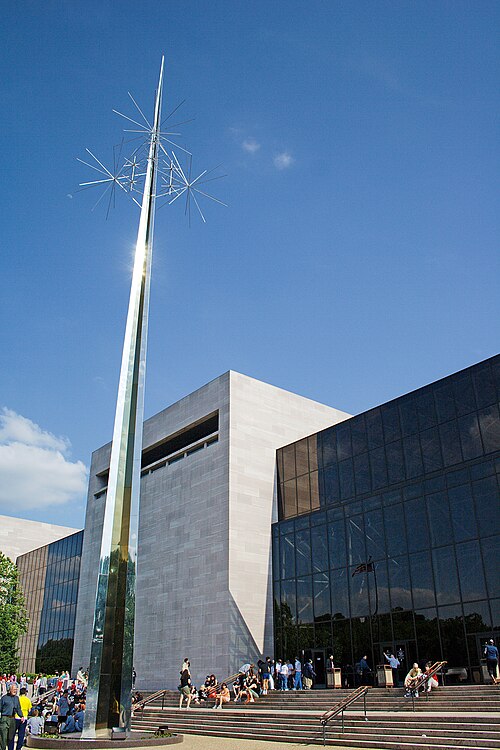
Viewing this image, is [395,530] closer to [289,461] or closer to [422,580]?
[422,580]

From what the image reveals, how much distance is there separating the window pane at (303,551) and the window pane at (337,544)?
173 centimetres

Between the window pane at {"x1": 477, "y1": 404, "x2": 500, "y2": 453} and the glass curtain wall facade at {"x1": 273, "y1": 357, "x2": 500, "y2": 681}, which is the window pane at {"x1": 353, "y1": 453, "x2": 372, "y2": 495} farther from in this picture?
the window pane at {"x1": 477, "y1": 404, "x2": 500, "y2": 453}

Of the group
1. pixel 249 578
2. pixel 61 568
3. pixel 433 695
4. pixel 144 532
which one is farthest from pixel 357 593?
pixel 61 568

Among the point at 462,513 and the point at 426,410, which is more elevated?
the point at 426,410

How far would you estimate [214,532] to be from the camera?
1407 inches

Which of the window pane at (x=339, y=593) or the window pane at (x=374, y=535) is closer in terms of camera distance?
the window pane at (x=374, y=535)

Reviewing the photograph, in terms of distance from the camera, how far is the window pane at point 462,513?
85.7ft

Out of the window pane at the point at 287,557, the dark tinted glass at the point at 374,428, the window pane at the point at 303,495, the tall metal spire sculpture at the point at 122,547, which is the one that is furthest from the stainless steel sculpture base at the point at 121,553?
the window pane at the point at 303,495

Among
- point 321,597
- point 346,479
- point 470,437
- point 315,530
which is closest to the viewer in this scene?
point 470,437

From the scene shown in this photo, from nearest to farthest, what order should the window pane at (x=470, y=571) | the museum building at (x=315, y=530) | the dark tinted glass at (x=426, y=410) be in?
the window pane at (x=470, y=571)
the museum building at (x=315, y=530)
the dark tinted glass at (x=426, y=410)

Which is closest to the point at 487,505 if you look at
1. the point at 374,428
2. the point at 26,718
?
the point at 374,428

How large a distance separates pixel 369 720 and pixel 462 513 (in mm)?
10926

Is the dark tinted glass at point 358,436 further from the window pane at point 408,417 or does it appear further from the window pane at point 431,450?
the window pane at point 431,450

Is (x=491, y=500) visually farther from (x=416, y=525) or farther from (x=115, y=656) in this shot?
(x=115, y=656)
